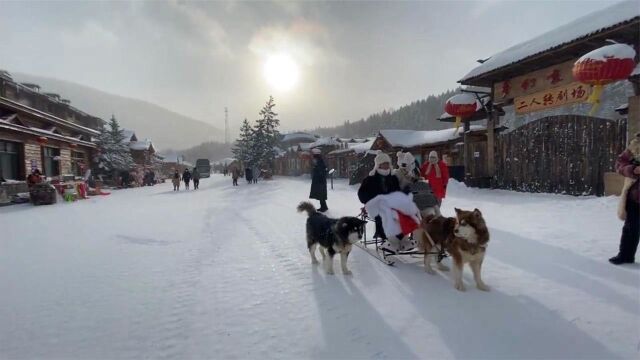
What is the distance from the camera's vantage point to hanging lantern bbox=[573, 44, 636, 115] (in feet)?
26.9

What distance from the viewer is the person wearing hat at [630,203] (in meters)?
Result: 4.34

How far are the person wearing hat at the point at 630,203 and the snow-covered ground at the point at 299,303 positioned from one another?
0.32m

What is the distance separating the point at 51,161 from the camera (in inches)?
851

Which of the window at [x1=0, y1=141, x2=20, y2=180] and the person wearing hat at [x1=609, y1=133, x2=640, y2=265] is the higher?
the window at [x1=0, y1=141, x2=20, y2=180]

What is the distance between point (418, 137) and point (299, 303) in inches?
888

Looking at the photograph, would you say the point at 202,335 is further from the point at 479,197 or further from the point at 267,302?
the point at 479,197

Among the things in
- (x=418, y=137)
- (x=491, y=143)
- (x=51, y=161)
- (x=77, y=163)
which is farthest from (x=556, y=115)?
(x=77, y=163)

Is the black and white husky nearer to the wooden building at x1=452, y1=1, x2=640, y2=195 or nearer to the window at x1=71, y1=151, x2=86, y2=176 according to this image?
the wooden building at x1=452, y1=1, x2=640, y2=195

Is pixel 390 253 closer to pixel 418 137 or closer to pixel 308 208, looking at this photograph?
pixel 308 208

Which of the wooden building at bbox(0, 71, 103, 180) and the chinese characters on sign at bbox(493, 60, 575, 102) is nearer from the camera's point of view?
the chinese characters on sign at bbox(493, 60, 575, 102)

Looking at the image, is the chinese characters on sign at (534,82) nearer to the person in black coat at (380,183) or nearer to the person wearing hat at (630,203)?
the person wearing hat at (630,203)

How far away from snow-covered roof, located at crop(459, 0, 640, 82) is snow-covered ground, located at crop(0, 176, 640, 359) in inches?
280

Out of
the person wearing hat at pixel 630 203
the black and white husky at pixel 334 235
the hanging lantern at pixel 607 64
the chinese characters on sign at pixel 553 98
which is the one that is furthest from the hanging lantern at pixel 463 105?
the black and white husky at pixel 334 235

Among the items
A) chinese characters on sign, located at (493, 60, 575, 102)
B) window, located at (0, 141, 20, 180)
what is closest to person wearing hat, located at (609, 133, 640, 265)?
chinese characters on sign, located at (493, 60, 575, 102)
